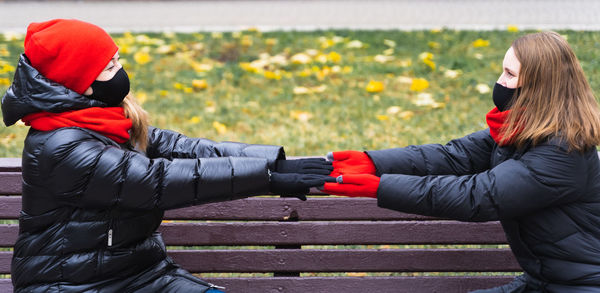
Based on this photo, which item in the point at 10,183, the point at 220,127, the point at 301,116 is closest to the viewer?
the point at 10,183

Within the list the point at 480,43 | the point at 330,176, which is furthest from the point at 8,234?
the point at 480,43

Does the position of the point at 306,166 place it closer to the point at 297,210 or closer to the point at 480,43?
the point at 297,210

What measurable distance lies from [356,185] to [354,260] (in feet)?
2.07

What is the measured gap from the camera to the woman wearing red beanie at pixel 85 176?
2.51 metres

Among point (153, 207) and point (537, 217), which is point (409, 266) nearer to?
point (537, 217)

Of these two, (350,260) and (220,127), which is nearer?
Result: (350,260)

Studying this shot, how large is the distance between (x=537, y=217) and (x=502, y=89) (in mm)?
481

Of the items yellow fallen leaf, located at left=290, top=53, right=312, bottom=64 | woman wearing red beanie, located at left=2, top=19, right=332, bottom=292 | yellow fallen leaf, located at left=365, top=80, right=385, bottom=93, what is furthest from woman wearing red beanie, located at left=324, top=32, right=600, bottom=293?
yellow fallen leaf, located at left=290, top=53, right=312, bottom=64

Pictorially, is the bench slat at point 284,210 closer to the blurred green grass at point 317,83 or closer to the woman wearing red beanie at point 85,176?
the woman wearing red beanie at point 85,176

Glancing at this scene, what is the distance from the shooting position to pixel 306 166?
9.59 ft

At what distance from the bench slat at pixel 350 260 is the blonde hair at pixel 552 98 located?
77cm

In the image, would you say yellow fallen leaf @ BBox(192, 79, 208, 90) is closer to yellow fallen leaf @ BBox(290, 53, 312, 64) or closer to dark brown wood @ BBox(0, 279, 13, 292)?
yellow fallen leaf @ BBox(290, 53, 312, 64)

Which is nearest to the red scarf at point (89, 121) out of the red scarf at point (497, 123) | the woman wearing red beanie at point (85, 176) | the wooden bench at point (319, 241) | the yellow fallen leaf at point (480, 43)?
the woman wearing red beanie at point (85, 176)

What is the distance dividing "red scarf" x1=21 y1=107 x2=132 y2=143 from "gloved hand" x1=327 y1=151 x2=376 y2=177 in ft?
2.71
